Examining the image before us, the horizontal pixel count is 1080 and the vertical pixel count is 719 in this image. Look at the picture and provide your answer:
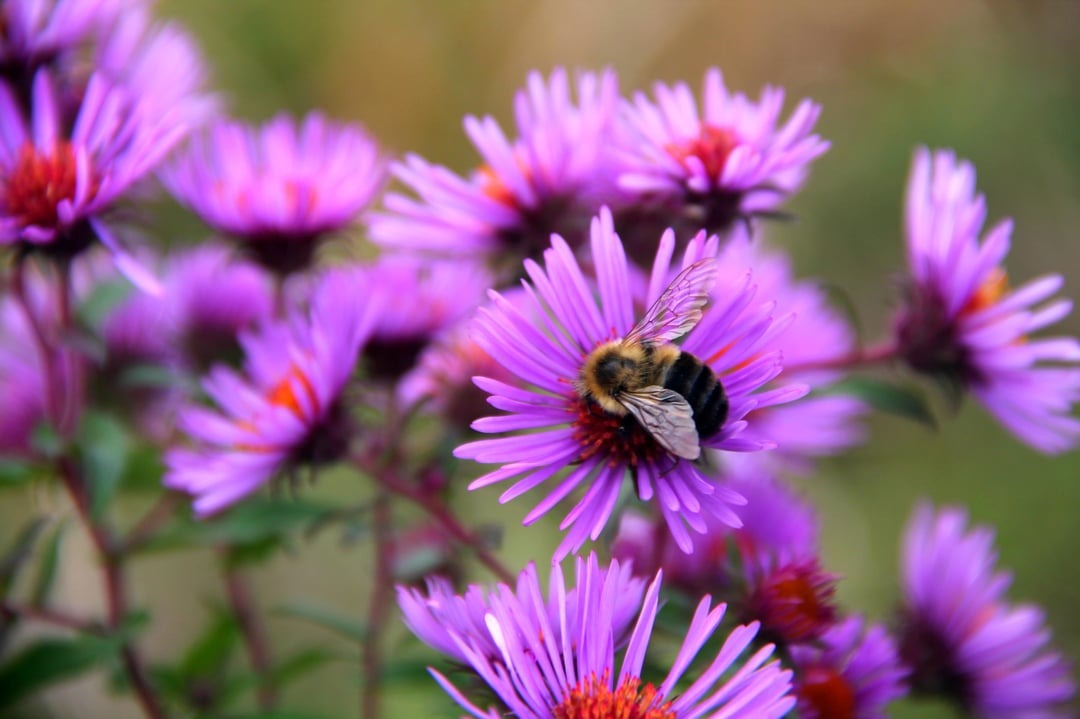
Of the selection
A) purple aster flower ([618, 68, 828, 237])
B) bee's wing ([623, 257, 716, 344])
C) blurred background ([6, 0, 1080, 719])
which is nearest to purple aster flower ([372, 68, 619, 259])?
purple aster flower ([618, 68, 828, 237])

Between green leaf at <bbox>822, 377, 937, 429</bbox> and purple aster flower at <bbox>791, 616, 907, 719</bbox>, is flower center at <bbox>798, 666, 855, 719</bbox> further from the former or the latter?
green leaf at <bbox>822, 377, 937, 429</bbox>

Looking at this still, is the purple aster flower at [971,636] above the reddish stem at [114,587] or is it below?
above

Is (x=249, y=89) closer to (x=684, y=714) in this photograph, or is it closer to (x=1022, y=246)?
(x=1022, y=246)

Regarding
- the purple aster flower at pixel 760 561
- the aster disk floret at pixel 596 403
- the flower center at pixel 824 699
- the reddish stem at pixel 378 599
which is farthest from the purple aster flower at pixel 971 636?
the reddish stem at pixel 378 599

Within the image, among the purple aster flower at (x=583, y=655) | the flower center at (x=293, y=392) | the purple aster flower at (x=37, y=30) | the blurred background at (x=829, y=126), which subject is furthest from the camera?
the blurred background at (x=829, y=126)

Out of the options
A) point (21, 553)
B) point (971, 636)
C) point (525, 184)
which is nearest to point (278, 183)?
point (525, 184)

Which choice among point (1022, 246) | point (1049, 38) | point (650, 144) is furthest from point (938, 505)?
point (650, 144)

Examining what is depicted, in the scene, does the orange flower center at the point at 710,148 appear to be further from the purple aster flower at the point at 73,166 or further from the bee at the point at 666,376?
the purple aster flower at the point at 73,166
